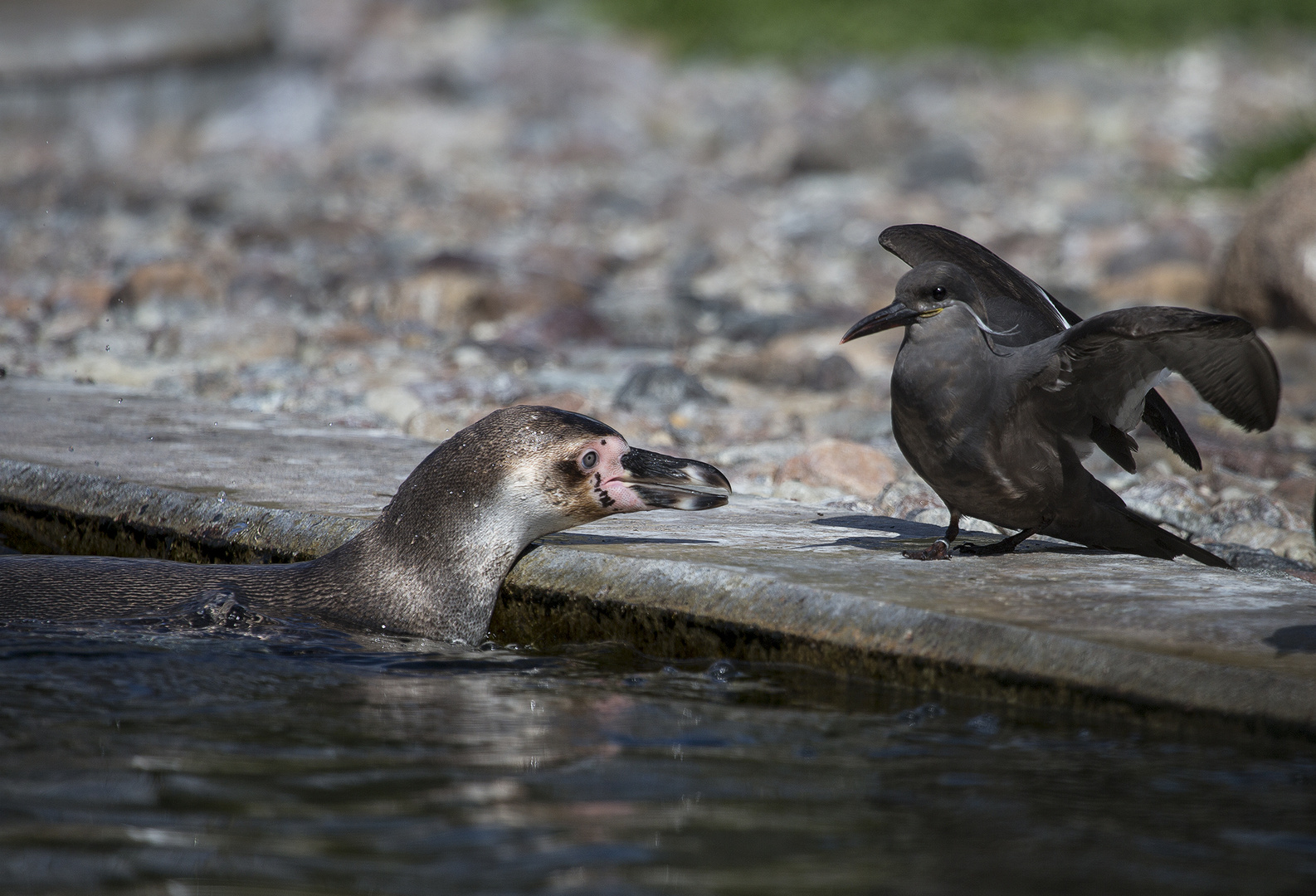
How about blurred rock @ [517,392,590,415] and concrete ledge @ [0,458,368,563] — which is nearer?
concrete ledge @ [0,458,368,563]

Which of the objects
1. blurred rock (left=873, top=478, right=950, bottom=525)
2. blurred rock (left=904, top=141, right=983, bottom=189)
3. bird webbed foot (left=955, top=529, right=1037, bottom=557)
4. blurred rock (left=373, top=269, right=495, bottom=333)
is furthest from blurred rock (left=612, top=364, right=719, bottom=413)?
blurred rock (left=904, top=141, right=983, bottom=189)

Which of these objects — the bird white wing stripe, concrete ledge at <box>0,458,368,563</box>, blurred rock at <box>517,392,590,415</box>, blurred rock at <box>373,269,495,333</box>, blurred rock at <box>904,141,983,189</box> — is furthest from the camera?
blurred rock at <box>904,141,983,189</box>

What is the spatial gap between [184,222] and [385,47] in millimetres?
10742

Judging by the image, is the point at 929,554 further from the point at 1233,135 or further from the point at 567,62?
the point at 567,62

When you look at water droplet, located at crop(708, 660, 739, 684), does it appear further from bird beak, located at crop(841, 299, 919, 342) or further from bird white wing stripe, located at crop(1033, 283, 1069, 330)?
bird white wing stripe, located at crop(1033, 283, 1069, 330)

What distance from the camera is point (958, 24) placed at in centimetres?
1923

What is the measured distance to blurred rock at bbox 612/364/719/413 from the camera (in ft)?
22.7

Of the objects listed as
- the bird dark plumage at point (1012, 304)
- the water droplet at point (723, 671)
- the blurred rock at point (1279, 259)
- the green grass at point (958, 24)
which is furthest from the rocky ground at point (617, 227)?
the water droplet at point (723, 671)

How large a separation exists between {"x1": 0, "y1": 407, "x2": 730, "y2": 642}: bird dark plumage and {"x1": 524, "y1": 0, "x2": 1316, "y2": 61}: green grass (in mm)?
15528

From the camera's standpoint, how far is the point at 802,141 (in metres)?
13.7

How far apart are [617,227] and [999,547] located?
27.3 feet

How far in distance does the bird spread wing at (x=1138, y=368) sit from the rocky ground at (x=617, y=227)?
1570mm

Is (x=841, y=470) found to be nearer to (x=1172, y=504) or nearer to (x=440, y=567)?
(x=1172, y=504)

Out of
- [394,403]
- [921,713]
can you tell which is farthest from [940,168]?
[921,713]
